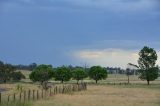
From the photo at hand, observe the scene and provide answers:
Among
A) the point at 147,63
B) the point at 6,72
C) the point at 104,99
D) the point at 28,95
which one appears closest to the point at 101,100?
the point at 104,99

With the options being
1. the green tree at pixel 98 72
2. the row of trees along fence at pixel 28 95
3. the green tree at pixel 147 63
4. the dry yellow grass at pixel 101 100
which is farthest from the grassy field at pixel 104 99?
the green tree at pixel 98 72

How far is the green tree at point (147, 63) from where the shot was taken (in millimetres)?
111887

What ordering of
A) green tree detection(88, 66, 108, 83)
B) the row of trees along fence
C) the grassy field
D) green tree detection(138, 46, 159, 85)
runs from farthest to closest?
1. green tree detection(88, 66, 108, 83)
2. green tree detection(138, 46, 159, 85)
3. the grassy field
4. the row of trees along fence

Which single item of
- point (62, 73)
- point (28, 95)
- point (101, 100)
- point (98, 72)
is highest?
point (98, 72)

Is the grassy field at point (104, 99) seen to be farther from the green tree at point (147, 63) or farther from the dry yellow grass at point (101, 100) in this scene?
the green tree at point (147, 63)

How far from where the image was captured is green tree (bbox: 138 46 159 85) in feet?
367

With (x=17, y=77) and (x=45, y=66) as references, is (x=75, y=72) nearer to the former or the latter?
(x=45, y=66)

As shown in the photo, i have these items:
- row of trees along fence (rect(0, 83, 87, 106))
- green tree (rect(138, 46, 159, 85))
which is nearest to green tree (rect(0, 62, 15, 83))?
green tree (rect(138, 46, 159, 85))

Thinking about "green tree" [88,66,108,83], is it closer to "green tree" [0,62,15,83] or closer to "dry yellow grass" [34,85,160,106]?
"green tree" [0,62,15,83]

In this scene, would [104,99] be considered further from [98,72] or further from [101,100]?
[98,72]

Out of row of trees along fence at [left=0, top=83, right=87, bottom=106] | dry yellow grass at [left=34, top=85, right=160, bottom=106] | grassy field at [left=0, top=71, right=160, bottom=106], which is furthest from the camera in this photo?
grassy field at [left=0, top=71, right=160, bottom=106]

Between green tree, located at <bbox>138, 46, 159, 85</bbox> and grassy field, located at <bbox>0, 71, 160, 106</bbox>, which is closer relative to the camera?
grassy field, located at <bbox>0, 71, 160, 106</bbox>

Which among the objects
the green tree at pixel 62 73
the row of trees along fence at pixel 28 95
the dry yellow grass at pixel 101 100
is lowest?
the dry yellow grass at pixel 101 100

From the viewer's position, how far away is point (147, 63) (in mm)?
115188
